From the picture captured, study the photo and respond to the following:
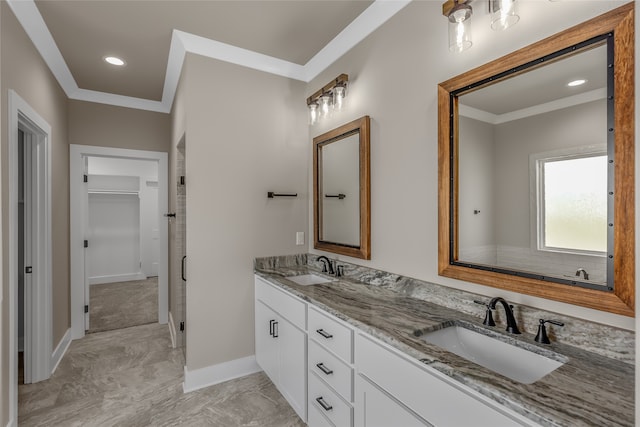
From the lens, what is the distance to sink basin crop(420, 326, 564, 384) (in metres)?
1.18

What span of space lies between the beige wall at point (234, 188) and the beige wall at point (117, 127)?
164 centimetres

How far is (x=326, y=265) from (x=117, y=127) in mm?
2906

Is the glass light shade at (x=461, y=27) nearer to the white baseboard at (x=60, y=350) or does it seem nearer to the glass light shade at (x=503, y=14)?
the glass light shade at (x=503, y=14)

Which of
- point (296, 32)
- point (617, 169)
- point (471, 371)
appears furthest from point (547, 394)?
point (296, 32)

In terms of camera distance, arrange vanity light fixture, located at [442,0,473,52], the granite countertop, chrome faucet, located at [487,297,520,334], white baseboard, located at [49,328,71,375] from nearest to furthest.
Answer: the granite countertop, chrome faucet, located at [487,297,520,334], vanity light fixture, located at [442,0,473,52], white baseboard, located at [49,328,71,375]

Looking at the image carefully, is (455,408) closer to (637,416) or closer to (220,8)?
(637,416)

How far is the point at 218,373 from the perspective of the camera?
8.41 feet

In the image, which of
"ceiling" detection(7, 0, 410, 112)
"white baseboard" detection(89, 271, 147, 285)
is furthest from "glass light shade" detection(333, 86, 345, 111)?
"white baseboard" detection(89, 271, 147, 285)

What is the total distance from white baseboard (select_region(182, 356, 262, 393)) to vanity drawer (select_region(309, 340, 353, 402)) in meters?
1.05

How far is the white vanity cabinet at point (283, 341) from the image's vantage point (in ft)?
6.40

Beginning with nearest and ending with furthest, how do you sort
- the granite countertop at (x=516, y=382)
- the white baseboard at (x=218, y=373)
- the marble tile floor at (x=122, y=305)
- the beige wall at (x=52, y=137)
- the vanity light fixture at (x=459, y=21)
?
the granite countertop at (x=516, y=382) < the vanity light fixture at (x=459, y=21) < the beige wall at (x=52, y=137) < the white baseboard at (x=218, y=373) < the marble tile floor at (x=122, y=305)

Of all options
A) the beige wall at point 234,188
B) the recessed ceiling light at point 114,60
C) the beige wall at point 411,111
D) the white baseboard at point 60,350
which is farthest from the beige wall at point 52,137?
the beige wall at point 411,111

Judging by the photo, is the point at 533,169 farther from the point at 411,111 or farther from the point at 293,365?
the point at 293,365

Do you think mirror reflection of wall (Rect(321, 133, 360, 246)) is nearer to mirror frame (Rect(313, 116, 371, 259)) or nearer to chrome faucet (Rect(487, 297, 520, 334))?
mirror frame (Rect(313, 116, 371, 259))
